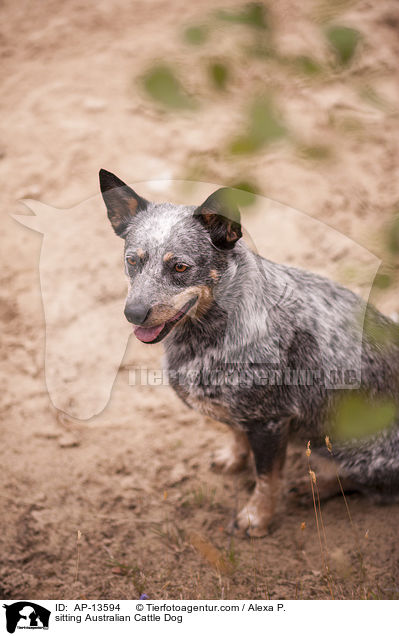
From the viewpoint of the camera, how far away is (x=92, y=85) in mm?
8188

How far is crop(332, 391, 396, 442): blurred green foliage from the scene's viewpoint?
321cm

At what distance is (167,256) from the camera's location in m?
3.08

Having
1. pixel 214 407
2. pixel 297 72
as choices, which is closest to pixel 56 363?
pixel 214 407

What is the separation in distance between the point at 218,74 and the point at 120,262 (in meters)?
4.57

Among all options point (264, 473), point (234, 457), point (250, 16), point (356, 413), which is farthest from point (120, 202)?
point (234, 457)

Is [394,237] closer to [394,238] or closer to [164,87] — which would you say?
[394,238]

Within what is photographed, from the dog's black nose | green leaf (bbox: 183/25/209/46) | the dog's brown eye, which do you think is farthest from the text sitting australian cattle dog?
green leaf (bbox: 183/25/209/46)

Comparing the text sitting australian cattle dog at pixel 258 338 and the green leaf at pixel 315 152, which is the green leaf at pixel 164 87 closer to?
the green leaf at pixel 315 152

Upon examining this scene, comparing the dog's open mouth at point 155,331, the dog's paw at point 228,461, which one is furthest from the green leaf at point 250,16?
the dog's paw at point 228,461

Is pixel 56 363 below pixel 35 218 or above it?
below

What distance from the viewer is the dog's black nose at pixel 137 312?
296 centimetres

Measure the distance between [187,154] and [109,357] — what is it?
3389 millimetres

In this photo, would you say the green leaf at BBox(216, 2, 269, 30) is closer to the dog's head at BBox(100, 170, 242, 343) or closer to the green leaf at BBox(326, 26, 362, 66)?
the green leaf at BBox(326, 26, 362, 66)

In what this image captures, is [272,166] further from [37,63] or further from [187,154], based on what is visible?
[37,63]
